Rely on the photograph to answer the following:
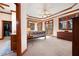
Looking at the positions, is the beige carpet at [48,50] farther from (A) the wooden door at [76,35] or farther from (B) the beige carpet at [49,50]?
(A) the wooden door at [76,35]

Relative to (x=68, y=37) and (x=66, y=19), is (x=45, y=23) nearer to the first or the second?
(x=66, y=19)

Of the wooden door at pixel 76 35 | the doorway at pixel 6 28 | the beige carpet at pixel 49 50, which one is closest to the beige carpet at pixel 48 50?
the beige carpet at pixel 49 50

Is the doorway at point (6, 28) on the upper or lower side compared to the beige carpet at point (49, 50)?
upper

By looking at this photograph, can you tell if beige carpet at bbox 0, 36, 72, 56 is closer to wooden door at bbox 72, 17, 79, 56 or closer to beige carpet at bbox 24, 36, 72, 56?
beige carpet at bbox 24, 36, 72, 56

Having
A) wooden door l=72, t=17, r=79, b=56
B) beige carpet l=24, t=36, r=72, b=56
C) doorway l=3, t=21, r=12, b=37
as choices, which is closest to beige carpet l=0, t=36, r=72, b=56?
beige carpet l=24, t=36, r=72, b=56

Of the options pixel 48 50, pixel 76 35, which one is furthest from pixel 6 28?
pixel 76 35

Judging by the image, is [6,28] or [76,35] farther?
[6,28]

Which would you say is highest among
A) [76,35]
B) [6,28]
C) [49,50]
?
[6,28]

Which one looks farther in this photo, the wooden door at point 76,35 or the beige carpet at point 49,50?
the beige carpet at point 49,50

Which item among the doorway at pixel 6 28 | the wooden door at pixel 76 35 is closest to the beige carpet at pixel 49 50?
the wooden door at pixel 76 35

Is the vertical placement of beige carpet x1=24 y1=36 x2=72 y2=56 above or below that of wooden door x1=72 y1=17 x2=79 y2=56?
below

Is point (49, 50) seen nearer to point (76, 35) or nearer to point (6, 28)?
point (76, 35)

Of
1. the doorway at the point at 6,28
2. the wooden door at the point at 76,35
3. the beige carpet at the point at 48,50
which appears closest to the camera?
the wooden door at the point at 76,35

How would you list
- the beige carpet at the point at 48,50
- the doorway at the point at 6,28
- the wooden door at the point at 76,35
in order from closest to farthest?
1. the wooden door at the point at 76,35
2. the beige carpet at the point at 48,50
3. the doorway at the point at 6,28
